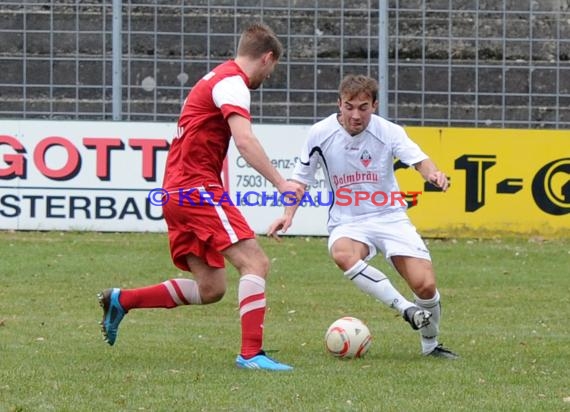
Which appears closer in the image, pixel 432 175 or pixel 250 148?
pixel 250 148

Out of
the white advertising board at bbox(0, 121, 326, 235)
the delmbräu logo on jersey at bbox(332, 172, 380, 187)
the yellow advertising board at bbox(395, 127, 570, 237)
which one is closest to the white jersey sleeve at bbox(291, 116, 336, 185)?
the delmbräu logo on jersey at bbox(332, 172, 380, 187)

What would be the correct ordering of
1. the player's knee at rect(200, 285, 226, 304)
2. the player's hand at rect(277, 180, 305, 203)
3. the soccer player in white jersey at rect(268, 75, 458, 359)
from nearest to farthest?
the player's hand at rect(277, 180, 305, 203) < the player's knee at rect(200, 285, 226, 304) < the soccer player in white jersey at rect(268, 75, 458, 359)

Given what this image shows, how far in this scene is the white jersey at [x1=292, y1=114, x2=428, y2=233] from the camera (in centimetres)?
852

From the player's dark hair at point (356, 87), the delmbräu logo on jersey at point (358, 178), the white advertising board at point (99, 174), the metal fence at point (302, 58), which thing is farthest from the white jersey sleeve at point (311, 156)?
the metal fence at point (302, 58)

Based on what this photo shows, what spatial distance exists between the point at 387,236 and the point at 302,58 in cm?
956

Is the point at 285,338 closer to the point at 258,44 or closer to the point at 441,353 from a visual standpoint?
the point at 441,353

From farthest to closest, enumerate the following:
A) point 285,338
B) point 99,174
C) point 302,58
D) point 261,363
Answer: point 302,58 → point 99,174 → point 285,338 → point 261,363

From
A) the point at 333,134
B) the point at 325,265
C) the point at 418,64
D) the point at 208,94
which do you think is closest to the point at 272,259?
the point at 325,265

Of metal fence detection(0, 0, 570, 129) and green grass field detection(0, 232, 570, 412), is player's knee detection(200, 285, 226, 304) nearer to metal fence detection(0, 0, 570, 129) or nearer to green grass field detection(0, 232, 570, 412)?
green grass field detection(0, 232, 570, 412)

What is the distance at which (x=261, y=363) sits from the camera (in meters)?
7.53

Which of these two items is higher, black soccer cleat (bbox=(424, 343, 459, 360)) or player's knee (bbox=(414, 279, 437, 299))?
player's knee (bbox=(414, 279, 437, 299))

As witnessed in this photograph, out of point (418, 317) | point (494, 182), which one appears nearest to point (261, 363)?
point (418, 317)

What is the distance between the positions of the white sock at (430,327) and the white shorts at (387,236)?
280mm

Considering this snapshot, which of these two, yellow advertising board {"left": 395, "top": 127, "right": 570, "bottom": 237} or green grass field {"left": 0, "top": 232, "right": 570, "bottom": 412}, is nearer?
green grass field {"left": 0, "top": 232, "right": 570, "bottom": 412}
